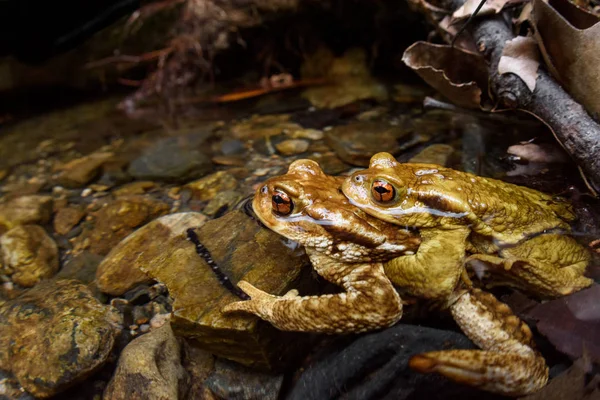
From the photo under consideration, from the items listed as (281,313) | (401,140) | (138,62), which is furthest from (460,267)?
(138,62)

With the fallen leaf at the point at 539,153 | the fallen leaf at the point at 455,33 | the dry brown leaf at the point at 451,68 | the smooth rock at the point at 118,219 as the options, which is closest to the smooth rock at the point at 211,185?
the smooth rock at the point at 118,219

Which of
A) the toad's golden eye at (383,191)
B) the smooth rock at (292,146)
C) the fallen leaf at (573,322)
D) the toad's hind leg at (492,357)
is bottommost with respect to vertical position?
the smooth rock at (292,146)

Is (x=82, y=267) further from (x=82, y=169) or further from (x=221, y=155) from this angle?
(x=221, y=155)

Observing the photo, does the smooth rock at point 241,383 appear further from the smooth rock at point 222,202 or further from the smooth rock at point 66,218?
the smooth rock at point 66,218

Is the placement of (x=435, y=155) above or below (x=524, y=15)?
below

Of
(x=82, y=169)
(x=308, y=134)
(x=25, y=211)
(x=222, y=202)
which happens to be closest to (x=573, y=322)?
(x=222, y=202)

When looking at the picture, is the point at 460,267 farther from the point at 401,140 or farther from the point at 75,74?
the point at 75,74

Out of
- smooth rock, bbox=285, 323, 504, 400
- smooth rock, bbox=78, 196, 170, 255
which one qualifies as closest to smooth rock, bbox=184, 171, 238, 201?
smooth rock, bbox=78, 196, 170, 255

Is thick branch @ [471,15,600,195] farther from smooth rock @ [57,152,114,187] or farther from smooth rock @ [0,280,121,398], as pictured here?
smooth rock @ [57,152,114,187]
